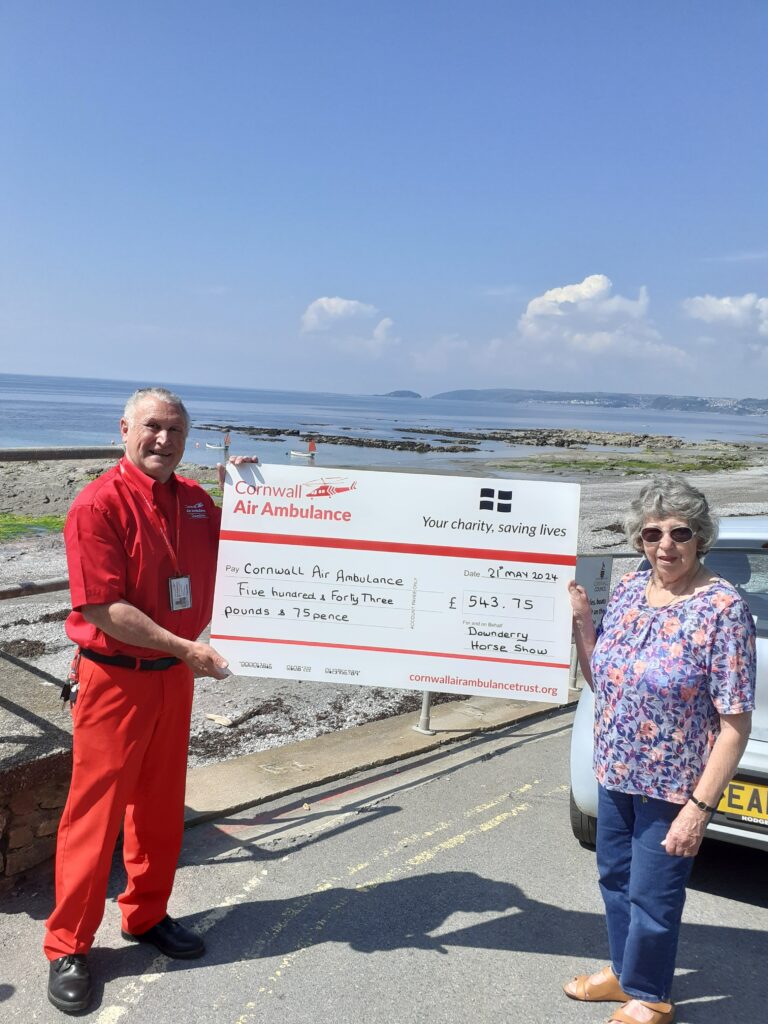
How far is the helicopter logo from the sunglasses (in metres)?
1.42

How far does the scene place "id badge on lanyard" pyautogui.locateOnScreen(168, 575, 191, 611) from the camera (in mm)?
2984

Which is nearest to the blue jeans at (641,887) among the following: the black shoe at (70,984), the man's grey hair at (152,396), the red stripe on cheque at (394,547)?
the red stripe on cheque at (394,547)

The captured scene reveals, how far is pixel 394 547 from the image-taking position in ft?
12.0

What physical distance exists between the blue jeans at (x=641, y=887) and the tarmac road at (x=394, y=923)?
0.29m

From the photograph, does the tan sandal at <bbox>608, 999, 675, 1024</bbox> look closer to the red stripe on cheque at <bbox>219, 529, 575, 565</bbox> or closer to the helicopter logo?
the red stripe on cheque at <bbox>219, 529, 575, 565</bbox>

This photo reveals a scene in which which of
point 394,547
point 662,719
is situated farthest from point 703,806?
point 394,547

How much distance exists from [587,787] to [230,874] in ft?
5.57

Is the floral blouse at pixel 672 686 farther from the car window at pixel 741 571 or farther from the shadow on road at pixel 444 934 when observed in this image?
the car window at pixel 741 571

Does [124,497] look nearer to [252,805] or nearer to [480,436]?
[252,805]

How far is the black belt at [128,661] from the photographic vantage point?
113 inches

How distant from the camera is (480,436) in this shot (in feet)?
249

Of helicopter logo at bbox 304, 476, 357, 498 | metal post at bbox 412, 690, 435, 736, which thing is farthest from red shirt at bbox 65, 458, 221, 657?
metal post at bbox 412, 690, 435, 736

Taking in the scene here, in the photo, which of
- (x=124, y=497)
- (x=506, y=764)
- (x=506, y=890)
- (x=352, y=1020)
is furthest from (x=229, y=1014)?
(x=506, y=764)

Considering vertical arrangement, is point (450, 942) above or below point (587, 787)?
below
